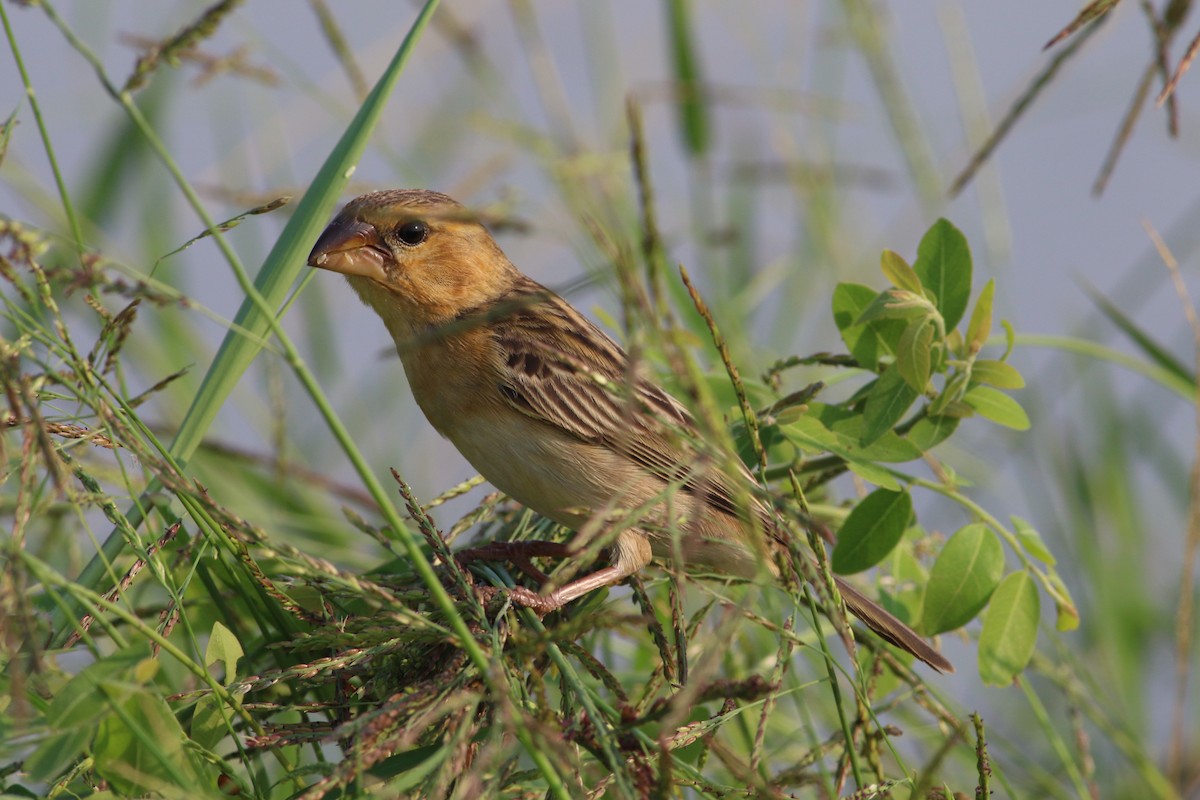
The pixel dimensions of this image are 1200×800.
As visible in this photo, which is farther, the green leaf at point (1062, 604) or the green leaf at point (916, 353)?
the green leaf at point (1062, 604)

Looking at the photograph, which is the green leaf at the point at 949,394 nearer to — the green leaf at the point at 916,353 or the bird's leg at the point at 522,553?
the green leaf at the point at 916,353

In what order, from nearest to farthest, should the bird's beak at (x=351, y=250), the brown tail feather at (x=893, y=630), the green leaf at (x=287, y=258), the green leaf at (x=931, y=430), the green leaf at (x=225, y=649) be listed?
1. the green leaf at (x=225, y=649)
2. the green leaf at (x=287, y=258)
3. the green leaf at (x=931, y=430)
4. the brown tail feather at (x=893, y=630)
5. the bird's beak at (x=351, y=250)

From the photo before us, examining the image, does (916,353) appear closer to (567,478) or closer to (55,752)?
(567,478)

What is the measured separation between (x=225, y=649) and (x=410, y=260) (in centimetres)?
176

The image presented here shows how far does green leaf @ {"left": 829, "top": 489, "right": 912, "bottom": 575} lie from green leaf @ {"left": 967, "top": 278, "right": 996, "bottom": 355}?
36 centimetres

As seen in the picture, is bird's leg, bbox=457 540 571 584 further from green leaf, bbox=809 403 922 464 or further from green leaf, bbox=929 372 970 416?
green leaf, bbox=929 372 970 416

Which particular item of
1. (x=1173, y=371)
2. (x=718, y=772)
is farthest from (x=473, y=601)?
(x=1173, y=371)

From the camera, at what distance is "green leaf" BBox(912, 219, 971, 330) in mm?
2691

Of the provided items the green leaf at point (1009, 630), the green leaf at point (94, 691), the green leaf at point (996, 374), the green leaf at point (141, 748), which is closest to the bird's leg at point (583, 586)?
the green leaf at point (1009, 630)

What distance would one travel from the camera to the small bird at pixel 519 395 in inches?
131

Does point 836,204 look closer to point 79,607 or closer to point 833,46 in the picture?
point 833,46

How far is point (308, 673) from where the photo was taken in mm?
2111

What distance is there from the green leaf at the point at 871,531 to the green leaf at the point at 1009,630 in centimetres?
25

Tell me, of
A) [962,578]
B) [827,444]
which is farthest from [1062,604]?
[827,444]
